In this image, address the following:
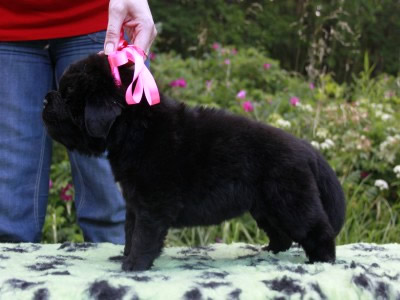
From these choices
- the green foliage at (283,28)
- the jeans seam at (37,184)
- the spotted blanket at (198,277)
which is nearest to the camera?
the spotted blanket at (198,277)

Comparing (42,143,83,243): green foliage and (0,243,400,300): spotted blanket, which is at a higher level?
(0,243,400,300): spotted blanket

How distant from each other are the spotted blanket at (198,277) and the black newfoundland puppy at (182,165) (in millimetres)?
185

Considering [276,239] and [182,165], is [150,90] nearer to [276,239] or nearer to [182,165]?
[182,165]

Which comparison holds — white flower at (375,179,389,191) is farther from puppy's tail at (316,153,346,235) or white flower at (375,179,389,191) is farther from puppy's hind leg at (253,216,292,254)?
puppy's tail at (316,153,346,235)

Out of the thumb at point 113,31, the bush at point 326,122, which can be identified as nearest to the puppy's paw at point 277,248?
the bush at point 326,122

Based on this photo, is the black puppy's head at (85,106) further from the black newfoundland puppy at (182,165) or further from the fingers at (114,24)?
the fingers at (114,24)

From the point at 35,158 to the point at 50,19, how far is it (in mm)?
791

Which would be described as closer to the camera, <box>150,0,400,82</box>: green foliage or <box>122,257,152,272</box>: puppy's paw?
<box>122,257,152,272</box>: puppy's paw

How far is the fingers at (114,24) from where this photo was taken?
254cm

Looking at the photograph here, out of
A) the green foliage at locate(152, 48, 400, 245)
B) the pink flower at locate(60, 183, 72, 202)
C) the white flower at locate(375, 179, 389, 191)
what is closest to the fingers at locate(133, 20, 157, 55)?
the green foliage at locate(152, 48, 400, 245)

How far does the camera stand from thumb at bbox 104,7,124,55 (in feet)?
8.30

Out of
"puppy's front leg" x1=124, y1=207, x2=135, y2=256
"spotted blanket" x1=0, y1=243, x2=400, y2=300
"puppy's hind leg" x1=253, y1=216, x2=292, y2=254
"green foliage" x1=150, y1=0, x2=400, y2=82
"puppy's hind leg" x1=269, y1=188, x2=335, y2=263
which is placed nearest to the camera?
"spotted blanket" x1=0, y1=243, x2=400, y2=300

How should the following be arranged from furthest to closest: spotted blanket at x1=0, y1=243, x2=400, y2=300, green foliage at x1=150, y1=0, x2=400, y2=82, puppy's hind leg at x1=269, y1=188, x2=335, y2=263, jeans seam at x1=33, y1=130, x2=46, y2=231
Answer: green foliage at x1=150, y1=0, x2=400, y2=82 < jeans seam at x1=33, y1=130, x2=46, y2=231 < puppy's hind leg at x1=269, y1=188, x2=335, y2=263 < spotted blanket at x1=0, y1=243, x2=400, y2=300

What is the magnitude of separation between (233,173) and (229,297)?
0.59 m
